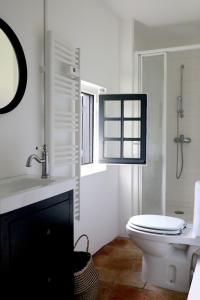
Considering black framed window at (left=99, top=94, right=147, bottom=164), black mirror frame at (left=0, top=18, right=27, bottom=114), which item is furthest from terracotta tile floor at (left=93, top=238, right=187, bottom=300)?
black mirror frame at (left=0, top=18, right=27, bottom=114)

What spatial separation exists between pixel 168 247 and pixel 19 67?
175 cm

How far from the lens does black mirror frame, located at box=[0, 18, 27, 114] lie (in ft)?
5.72

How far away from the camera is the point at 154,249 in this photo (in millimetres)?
2406

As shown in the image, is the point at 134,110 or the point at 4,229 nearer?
the point at 4,229

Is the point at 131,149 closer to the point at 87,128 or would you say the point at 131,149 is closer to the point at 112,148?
the point at 112,148

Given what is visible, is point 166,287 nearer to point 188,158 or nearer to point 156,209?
point 156,209

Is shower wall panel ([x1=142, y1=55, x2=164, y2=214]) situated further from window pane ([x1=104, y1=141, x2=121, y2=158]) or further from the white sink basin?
the white sink basin

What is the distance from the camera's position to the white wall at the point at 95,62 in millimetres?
2471

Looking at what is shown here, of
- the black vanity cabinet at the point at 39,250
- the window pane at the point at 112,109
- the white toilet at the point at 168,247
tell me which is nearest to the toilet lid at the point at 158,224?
the white toilet at the point at 168,247

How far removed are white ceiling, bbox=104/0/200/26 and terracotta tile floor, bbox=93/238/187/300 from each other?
2.57m

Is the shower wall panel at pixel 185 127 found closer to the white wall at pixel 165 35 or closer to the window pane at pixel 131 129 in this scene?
the white wall at pixel 165 35

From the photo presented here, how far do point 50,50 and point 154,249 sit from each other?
5.61 feet

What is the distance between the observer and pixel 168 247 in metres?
2.40

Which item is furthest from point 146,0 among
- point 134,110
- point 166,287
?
point 166,287
